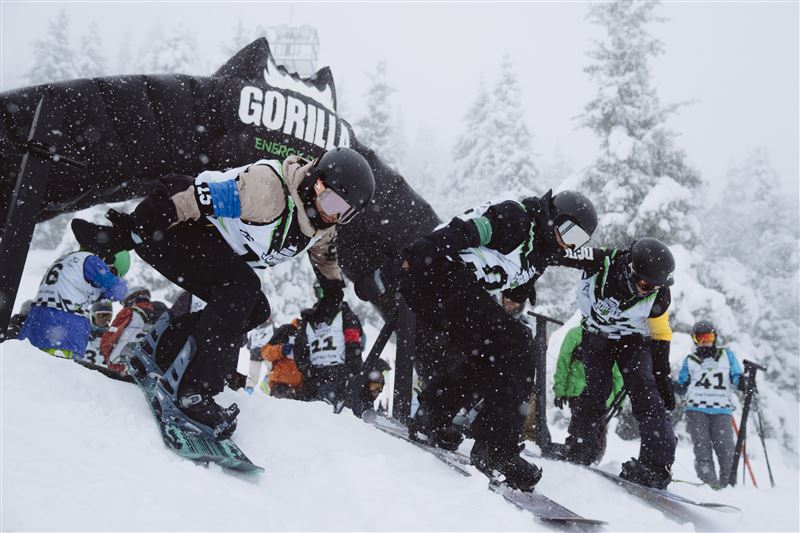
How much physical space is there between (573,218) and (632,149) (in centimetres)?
1217

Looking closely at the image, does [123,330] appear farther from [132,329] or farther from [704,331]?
[704,331]

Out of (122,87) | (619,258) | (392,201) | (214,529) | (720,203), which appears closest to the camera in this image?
(214,529)

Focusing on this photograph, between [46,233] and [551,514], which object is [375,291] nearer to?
[551,514]

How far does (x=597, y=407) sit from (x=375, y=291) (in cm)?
298

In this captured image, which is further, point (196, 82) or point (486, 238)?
point (196, 82)

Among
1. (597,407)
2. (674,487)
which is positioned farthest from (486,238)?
(674,487)

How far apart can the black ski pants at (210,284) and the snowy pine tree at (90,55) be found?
124ft

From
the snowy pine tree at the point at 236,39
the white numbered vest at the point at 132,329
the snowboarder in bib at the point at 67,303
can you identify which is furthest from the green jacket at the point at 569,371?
the snowy pine tree at the point at 236,39

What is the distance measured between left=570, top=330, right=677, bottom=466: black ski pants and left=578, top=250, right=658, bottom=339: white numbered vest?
9 centimetres

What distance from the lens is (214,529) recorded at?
5.89 feet

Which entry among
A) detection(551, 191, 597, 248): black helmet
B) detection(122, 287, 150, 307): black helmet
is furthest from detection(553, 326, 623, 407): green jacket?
detection(122, 287, 150, 307): black helmet

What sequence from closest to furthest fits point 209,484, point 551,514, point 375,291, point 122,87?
1. point 209,484
2. point 551,514
3. point 375,291
4. point 122,87

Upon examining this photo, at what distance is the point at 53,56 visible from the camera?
108 ft

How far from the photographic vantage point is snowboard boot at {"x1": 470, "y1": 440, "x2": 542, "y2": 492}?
3.09m
